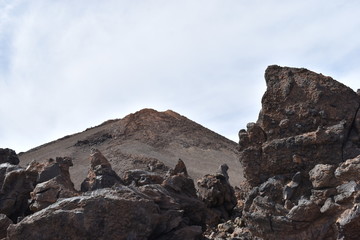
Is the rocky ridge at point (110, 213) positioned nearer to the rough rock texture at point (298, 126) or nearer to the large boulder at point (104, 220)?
the large boulder at point (104, 220)

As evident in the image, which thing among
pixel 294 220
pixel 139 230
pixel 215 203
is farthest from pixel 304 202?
pixel 215 203

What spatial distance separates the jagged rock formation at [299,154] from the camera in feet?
37.7

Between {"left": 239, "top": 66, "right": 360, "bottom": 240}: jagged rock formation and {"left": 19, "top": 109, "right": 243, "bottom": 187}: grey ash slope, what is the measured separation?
110 ft

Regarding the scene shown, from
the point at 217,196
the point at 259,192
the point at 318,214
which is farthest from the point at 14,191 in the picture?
the point at 318,214

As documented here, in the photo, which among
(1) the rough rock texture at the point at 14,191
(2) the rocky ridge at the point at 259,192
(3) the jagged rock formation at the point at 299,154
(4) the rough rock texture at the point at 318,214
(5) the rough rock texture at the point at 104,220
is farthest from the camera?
(1) the rough rock texture at the point at 14,191

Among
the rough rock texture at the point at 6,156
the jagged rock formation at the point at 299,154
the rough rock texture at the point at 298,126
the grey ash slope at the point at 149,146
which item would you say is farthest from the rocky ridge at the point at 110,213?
the grey ash slope at the point at 149,146

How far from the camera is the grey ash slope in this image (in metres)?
56.8

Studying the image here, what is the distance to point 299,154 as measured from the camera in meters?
15.6

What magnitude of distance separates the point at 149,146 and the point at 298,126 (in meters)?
49.3

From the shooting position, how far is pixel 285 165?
15859 mm

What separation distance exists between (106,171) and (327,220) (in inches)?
321

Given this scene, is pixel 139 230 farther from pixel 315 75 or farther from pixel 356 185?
pixel 315 75

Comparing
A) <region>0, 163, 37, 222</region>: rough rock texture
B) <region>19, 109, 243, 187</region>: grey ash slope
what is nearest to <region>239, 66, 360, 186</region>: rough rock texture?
<region>0, 163, 37, 222</region>: rough rock texture

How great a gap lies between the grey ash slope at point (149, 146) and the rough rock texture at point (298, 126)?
109 ft
